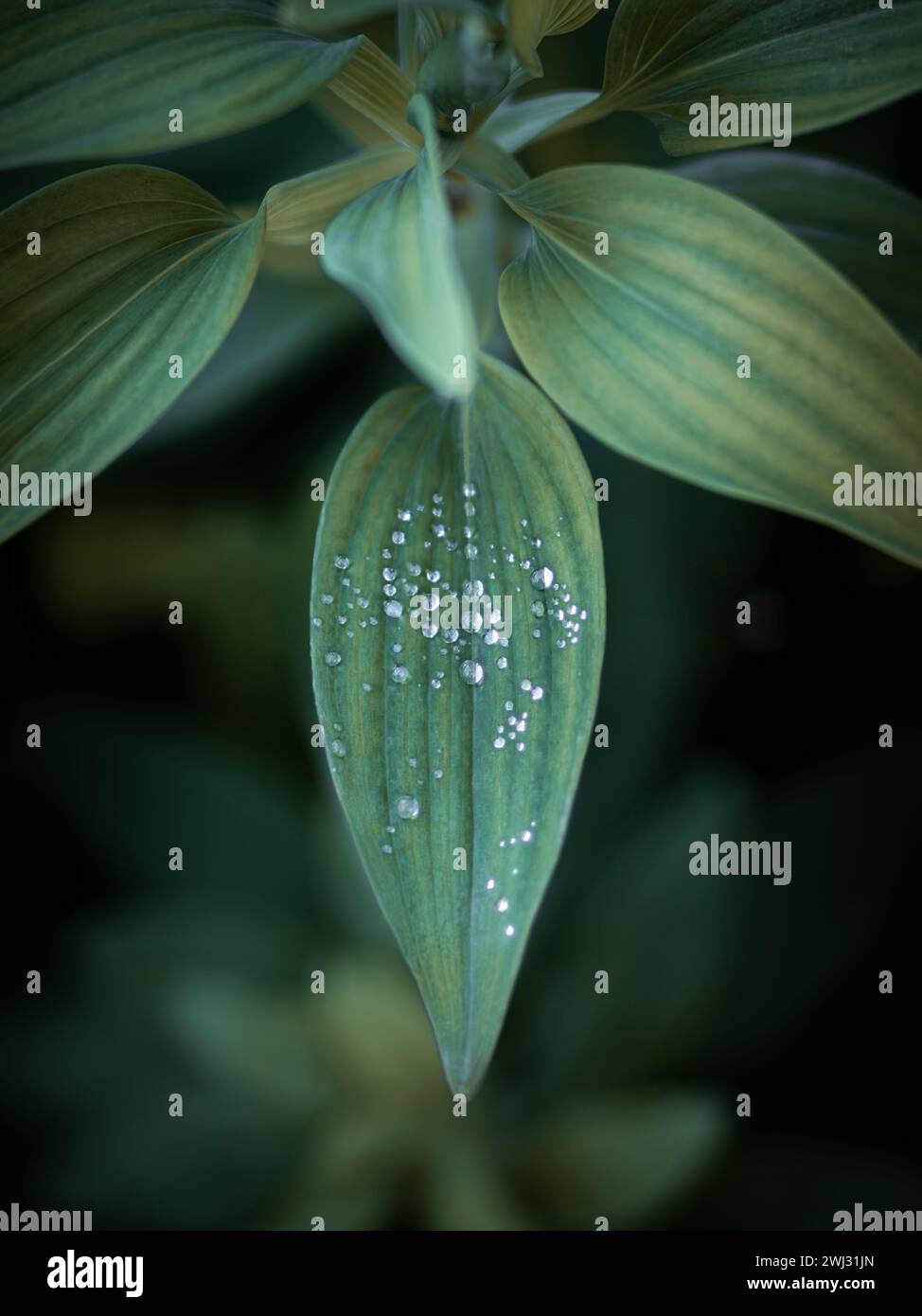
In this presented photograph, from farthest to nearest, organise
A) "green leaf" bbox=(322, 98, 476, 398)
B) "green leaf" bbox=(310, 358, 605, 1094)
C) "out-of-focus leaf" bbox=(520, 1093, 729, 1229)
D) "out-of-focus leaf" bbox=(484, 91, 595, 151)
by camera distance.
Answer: "out-of-focus leaf" bbox=(520, 1093, 729, 1229), "out-of-focus leaf" bbox=(484, 91, 595, 151), "green leaf" bbox=(310, 358, 605, 1094), "green leaf" bbox=(322, 98, 476, 398)

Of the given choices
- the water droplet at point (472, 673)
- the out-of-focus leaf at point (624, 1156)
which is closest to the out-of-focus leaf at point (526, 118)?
the water droplet at point (472, 673)

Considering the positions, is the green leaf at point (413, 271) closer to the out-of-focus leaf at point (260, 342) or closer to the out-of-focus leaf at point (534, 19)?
the out-of-focus leaf at point (534, 19)

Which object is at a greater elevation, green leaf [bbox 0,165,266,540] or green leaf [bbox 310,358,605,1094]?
green leaf [bbox 0,165,266,540]

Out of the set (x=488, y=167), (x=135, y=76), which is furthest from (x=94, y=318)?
(x=488, y=167)

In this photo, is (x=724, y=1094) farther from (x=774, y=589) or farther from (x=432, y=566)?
(x=432, y=566)

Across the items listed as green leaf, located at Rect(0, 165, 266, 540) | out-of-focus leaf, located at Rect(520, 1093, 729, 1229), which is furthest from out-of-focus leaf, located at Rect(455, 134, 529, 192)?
out-of-focus leaf, located at Rect(520, 1093, 729, 1229)

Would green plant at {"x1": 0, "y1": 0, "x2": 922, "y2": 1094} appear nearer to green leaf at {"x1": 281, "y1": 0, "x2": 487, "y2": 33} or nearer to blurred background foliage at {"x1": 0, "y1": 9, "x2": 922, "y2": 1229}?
green leaf at {"x1": 281, "y1": 0, "x2": 487, "y2": 33}
